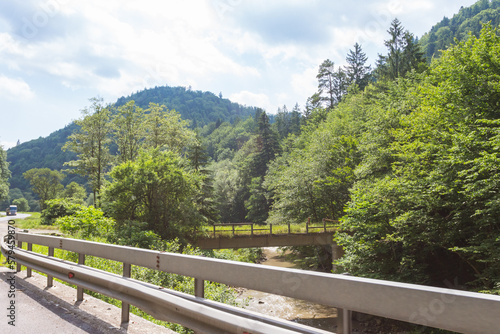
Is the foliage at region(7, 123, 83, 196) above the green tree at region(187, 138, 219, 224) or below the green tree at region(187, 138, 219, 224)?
above

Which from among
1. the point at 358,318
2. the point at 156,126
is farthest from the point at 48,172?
the point at 358,318

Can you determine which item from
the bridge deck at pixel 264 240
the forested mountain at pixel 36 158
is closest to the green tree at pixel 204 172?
the bridge deck at pixel 264 240

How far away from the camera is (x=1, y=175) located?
52.7 metres

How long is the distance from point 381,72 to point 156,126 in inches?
1335

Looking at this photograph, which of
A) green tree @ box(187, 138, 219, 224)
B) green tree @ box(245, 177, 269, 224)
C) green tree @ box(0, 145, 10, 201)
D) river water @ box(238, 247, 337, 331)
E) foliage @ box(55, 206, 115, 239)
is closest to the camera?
foliage @ box(55, 206, 115, 239)

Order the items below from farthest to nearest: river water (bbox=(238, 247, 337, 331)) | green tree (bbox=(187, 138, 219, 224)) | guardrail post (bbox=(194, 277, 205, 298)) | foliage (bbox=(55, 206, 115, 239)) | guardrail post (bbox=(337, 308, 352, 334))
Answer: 1. green tree (bbox=(187, 138, 219, 224))
2. river water (bbox=(238, 247, 337, 331))
3. foliage (bbox=(55, 206, 115, 239))
4. guardrail post (bbox=(194, 277, 205, 298))
5. guardrail post (bbox=(337, 308, 352, 334))

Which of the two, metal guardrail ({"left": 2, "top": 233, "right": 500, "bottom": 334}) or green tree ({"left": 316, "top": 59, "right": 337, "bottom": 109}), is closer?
metal guardrail ({"left": 2, "top": 233, "right": 500, "bottom": 334})

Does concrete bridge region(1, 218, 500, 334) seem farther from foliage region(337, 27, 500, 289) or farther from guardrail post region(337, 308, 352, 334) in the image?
foliage region(337, 27, 500, 289)

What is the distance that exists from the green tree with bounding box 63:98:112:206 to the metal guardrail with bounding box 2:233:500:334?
3858 centimetres

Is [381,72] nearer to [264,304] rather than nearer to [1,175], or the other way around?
[264,304]

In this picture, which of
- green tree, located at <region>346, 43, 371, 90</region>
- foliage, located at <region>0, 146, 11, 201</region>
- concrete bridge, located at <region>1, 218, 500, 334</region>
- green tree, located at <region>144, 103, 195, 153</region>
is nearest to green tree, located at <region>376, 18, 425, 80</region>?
green tree, located at <region>346, 43, 371, 90</region>

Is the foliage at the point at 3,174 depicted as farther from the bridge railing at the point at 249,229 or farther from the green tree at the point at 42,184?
the bridge railing at the point at 249,229

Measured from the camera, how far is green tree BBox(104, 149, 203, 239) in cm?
2186

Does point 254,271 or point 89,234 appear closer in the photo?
point 254,271
